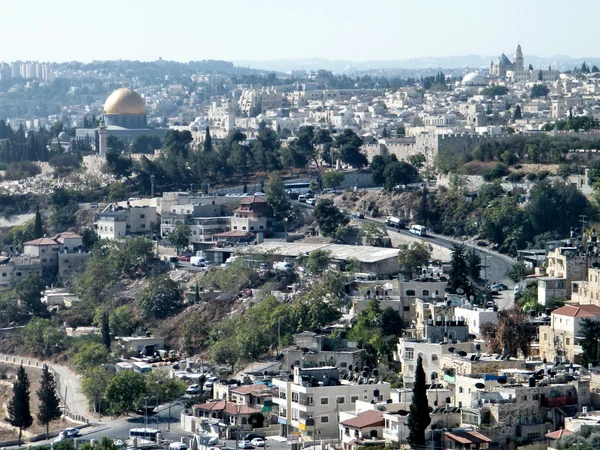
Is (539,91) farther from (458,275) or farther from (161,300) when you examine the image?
(458,275)

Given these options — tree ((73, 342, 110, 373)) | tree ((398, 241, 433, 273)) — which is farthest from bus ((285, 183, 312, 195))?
tree ((73, 342, 110, 373))

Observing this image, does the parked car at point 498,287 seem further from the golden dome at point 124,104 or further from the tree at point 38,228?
the golden dome at point 124,104

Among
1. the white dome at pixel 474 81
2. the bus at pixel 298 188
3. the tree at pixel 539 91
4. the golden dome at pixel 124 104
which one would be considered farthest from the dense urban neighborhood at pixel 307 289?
the white dome at pixel 474 81

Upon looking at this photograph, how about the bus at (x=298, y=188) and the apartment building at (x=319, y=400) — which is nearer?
the apartment building at (x=319, y=400)

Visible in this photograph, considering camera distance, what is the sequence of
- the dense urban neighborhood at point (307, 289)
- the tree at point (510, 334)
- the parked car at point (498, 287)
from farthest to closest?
the parked car at point (498, 287)
the tree at point (510, 334)
the dense urban neighborhood at point (307, 289)

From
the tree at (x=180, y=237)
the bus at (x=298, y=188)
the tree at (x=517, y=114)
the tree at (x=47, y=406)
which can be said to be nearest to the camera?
the tree at (x=47, y=406)

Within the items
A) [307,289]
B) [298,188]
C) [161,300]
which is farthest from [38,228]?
[307,289]
